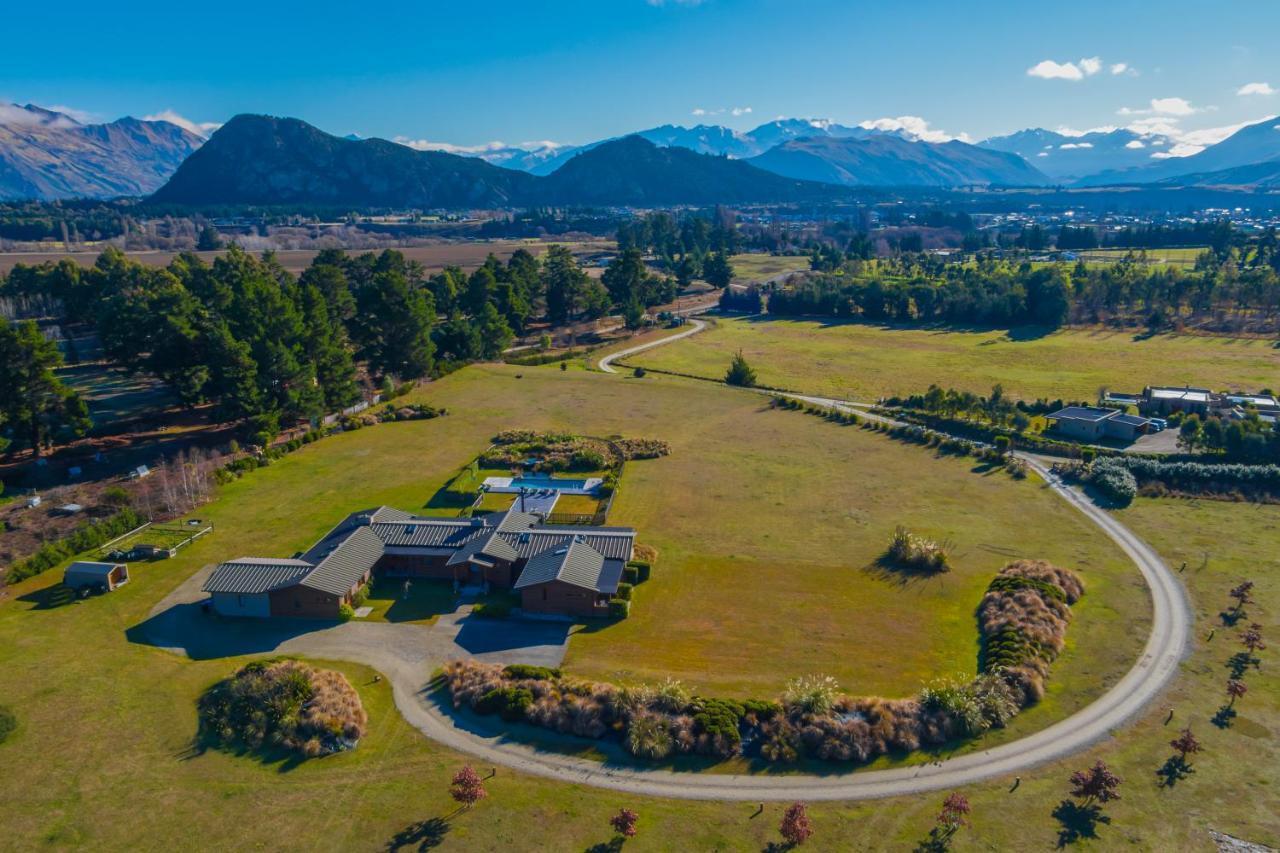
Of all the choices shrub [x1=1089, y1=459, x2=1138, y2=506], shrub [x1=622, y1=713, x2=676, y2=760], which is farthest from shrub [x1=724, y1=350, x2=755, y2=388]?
shrub [x1=622, y1=713, x2=676, y2=760]

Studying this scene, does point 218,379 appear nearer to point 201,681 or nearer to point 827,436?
point 201,681

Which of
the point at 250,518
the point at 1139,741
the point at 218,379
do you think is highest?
the point at 218,379

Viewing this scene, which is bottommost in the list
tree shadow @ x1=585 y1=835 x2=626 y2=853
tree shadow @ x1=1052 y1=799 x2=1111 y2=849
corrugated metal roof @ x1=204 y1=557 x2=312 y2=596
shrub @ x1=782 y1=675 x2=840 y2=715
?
tree shadow @ x1=1052 y1=799 x2=1111 y2=849

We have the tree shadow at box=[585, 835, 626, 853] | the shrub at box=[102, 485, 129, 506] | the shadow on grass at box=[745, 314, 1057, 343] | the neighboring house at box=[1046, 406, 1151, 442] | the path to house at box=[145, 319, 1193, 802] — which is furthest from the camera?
the shadow on grass at box=[745, 314, 1057, 343]

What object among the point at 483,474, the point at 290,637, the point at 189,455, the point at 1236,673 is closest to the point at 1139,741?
the point at 1236,673

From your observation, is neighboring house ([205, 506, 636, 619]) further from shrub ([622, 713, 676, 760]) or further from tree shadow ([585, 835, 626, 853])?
tree shadow ([585, 835, 626, 853])
